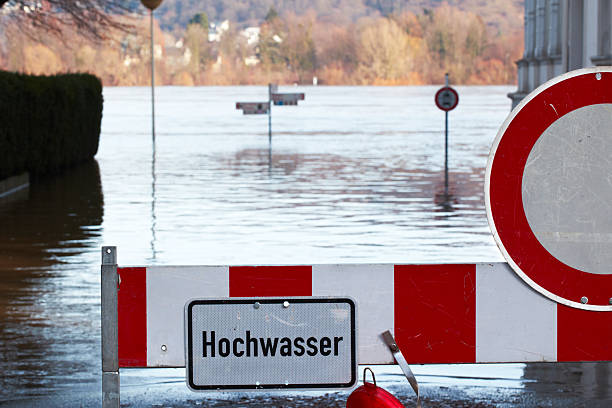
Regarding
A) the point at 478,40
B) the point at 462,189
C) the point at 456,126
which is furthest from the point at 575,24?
the point at 478,40

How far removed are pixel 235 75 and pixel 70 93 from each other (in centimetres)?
11299

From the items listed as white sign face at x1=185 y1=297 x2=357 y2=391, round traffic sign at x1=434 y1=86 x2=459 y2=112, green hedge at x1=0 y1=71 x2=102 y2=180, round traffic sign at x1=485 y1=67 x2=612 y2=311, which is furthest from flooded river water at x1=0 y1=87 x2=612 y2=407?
round traffic sign at x1=485 y1=67 x2=612 y2=311

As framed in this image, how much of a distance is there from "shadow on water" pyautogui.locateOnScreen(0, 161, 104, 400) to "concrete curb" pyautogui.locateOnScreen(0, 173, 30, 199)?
775 millimetres

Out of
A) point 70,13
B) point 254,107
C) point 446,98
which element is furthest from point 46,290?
point 254,107

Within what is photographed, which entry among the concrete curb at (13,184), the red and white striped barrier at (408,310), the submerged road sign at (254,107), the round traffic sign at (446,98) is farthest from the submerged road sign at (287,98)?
the red and white striped barrier at (408,310)

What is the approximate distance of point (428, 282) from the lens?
3.98 meters

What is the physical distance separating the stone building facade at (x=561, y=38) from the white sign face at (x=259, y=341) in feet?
55.0

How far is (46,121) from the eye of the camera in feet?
73.8

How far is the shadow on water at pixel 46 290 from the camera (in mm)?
7712

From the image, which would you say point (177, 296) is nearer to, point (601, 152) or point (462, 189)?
point (601, 152)

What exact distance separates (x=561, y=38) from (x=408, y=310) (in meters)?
34.1

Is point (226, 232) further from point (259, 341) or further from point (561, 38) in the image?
point (561, 38)

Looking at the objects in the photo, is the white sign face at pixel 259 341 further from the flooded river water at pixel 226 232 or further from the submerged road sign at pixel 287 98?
the submerged road sign at pixel 287 98

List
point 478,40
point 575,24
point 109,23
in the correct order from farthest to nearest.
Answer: point 478,40 → point 109,23 → point 575,24
